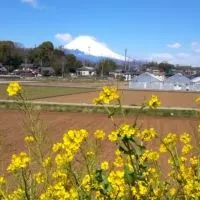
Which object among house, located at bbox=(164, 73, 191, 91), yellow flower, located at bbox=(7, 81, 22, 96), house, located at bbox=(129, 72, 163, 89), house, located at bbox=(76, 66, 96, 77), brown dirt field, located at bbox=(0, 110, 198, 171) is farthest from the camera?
house, located at bbox=(76, 66, 96, 77)

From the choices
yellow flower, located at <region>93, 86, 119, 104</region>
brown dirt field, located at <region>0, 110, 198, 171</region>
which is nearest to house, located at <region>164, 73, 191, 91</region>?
brown dirt field, located at <region>0, 110, 198, 171</region>

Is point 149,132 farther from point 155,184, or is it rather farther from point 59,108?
point 59,108

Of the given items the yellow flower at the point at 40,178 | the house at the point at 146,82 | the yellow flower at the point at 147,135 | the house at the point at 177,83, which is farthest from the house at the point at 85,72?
the yellow flower at the point at 147,135

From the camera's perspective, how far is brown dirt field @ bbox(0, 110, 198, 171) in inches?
743

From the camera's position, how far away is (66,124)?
82.5 ft

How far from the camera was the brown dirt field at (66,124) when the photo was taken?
1888 centimetres

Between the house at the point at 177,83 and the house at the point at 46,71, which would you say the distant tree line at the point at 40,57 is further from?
the house at the point at 177,83

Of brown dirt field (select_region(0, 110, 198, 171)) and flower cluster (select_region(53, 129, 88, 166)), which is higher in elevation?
flower cluster (select_region(53, 129, 88, 166))

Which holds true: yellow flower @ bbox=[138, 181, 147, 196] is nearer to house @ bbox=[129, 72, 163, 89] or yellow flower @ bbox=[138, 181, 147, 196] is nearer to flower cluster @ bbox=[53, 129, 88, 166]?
flower cluster @ bbox=[53, 129, 88, 166]

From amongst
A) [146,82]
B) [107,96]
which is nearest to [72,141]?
[107,96]

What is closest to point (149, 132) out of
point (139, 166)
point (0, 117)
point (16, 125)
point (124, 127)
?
point (139, 166)

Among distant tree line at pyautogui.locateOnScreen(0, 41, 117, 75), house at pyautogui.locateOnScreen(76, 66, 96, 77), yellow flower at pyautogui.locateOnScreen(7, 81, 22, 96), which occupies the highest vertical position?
yellow flower at pyautogui.locateOnScreen(7, 81, 22, 96)

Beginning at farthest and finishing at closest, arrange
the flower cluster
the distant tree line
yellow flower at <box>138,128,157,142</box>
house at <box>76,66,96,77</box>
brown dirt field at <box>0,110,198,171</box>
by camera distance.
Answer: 1. house at <box>76,66,96,77</box>
2. the distant tree line
3. brown dirt field at <box>0,110,198,171</box>
4. yellow flower at <box>138,128,157,142</box>
5. the flower cluster

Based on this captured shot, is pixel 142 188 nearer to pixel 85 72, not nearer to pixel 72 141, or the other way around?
pixel 72 141
